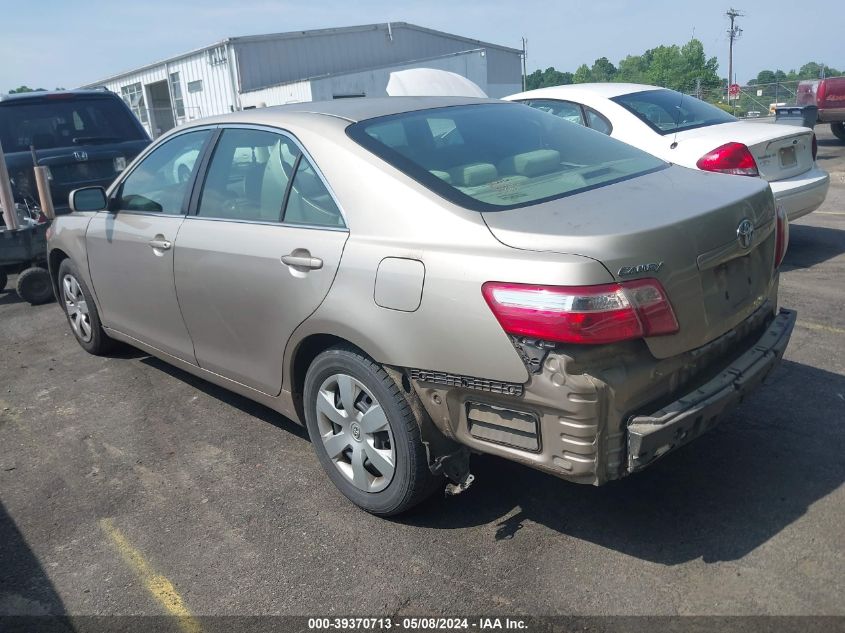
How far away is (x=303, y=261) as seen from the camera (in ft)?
10.5

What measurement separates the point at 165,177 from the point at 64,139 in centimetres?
497

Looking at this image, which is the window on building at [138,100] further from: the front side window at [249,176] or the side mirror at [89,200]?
the front side window at [249,176]

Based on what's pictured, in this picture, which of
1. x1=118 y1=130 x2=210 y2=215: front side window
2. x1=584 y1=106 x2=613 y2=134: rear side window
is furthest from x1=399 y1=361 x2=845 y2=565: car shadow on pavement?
x1=584 y1=106 x2=613 y2=134: rear side window

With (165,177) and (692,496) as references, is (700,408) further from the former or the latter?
(165,177)

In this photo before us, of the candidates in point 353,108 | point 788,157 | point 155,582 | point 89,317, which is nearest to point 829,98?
point 788,157

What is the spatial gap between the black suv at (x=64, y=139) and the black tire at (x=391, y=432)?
610cm

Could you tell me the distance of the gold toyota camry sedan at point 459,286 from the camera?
8.20ft

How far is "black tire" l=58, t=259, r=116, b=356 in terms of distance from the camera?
17.3 ft

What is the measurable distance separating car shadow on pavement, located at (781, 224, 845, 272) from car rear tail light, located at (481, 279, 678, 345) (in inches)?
182

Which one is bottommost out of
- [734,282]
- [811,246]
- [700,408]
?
[811,246]

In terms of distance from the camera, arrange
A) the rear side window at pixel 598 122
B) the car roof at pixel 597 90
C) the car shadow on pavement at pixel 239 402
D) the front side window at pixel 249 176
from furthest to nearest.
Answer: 1. the car roof at pixel 597 90
2. the rear side window at pixel 598 122
3. the car shadow on pavement at pixel 239 402
4. the front side window at pixel 249 176

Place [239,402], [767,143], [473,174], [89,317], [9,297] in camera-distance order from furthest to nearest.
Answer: [9,297] < [767,143] < [89,317] < [239,402] < [473,174]

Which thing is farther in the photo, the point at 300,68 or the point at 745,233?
the point at 300,68

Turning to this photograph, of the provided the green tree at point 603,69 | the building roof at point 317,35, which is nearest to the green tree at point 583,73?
the green tree at point 603,69
